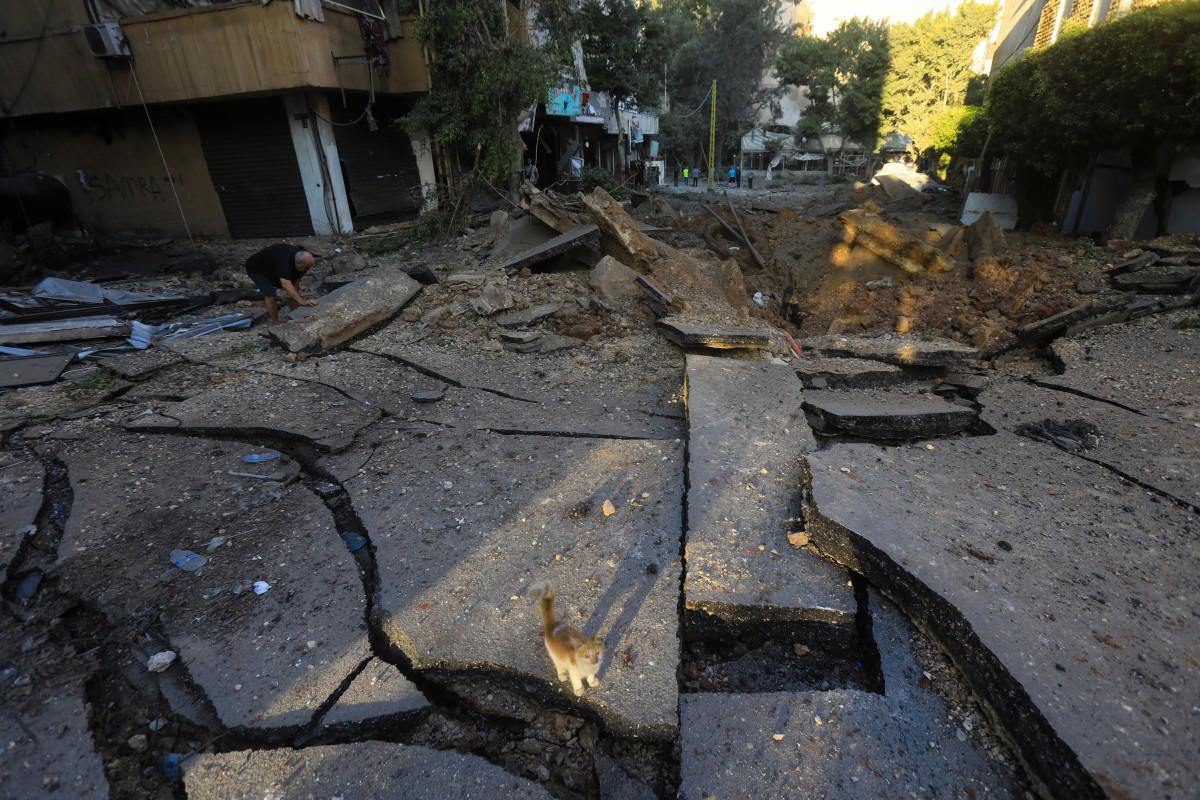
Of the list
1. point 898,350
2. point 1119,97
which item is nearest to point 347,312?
point 898,350

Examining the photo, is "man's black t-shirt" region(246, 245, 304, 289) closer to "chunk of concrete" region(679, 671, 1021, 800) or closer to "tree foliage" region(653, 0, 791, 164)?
"chunk of concrete" region(679, 671, 1021, 800)

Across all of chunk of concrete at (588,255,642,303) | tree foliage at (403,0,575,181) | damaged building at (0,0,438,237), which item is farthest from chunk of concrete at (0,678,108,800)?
damaged building at (0,0,438,237)

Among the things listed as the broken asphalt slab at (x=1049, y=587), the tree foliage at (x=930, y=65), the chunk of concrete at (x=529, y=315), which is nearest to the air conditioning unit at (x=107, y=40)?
the chunk of concrete at (x=529, y=315)

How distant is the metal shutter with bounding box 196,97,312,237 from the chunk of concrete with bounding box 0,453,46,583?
29.7 feet

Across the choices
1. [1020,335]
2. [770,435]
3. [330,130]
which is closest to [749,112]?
[330,130]

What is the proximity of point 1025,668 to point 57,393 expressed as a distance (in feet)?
21.4

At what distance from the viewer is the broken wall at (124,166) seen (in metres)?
11.2

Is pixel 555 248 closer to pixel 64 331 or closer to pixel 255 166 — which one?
pixel 64 331

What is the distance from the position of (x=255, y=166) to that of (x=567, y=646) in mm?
12788

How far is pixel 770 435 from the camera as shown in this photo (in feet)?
10.6

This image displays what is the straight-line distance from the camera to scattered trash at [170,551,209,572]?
2.50 metres

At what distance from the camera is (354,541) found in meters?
2.68

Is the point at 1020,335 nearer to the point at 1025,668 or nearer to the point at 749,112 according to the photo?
the point at 1025,668

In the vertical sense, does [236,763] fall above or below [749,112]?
below
